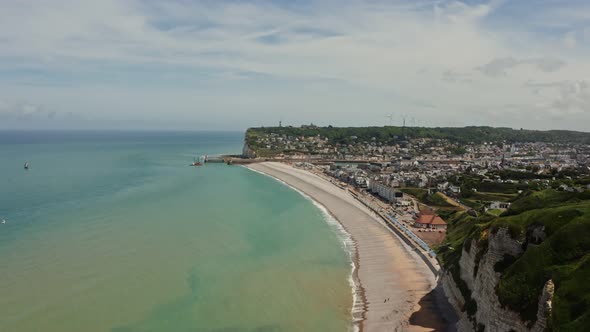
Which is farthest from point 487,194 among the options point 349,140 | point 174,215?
point 349,140

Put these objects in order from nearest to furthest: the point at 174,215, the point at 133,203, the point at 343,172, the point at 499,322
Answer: the point at 499,322 → the point at 174,215 → the point at 133,203 → the point at 343,172

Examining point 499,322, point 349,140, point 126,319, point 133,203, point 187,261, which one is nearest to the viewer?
point 499,322

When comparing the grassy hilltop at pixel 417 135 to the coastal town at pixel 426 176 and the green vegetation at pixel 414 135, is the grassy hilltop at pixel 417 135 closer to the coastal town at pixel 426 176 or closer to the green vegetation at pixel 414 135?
the green vegetation at pixel 414 135

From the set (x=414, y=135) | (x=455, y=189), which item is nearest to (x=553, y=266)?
(x=455, y=189)

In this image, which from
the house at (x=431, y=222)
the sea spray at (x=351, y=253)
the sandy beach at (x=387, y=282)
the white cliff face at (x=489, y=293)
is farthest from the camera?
the house at (x=431, y=222)

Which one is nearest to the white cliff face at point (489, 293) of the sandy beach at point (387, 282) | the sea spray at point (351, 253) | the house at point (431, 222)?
the sandy beach at point (387, 282)

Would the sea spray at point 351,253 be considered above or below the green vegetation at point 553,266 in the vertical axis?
below

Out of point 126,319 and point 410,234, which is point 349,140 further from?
point 126,319

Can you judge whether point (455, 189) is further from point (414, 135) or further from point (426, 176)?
point (414, 135)
